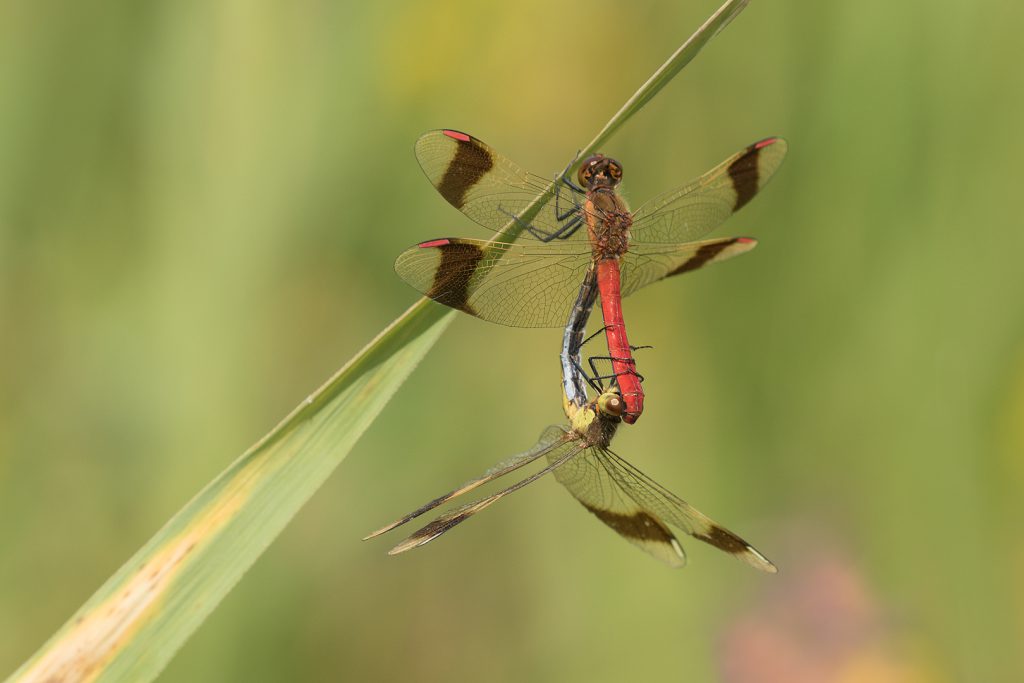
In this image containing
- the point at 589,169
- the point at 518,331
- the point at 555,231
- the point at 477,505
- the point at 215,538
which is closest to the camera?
the point at 215,538

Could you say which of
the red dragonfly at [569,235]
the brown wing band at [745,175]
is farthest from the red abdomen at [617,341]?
the brown wing band at [745,175]

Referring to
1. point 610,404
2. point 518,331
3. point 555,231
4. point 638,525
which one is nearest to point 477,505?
point 610,404

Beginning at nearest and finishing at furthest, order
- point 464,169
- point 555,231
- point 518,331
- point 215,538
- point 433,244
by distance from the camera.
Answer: point 215,538 → point 433,244 → point 464,169 → point 555,231 → point 518,331

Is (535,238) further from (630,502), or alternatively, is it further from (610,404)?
(630,502)

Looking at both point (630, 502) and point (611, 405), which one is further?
point (630, 502)

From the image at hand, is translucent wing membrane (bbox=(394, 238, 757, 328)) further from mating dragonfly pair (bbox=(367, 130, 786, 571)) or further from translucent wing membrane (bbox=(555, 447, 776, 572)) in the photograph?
translucent wing membrane (bbox=(555, 447, 776, 572))

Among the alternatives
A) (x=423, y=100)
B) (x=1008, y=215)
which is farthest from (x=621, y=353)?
(x=1008, y=215)

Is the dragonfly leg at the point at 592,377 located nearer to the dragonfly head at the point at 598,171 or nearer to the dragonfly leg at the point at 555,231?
the dragonfly leg at the point at 555,231
